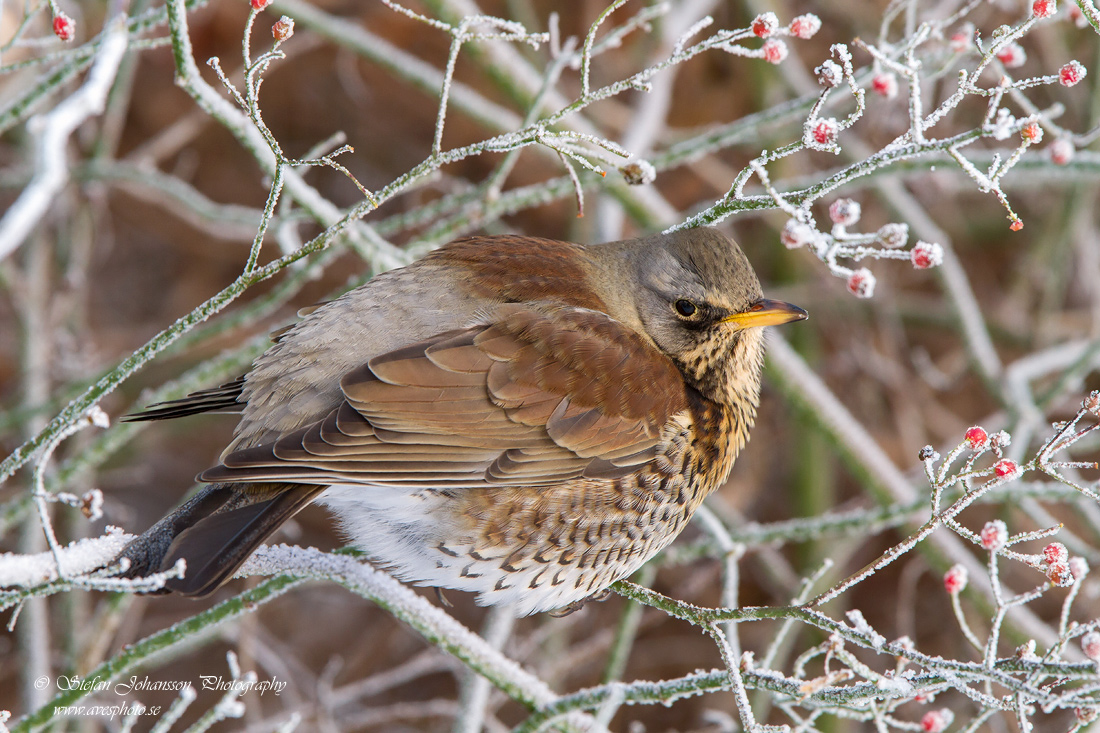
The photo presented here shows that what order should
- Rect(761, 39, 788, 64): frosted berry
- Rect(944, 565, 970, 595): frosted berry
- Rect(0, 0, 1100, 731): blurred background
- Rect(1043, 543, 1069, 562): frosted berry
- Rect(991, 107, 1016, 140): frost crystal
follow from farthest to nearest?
Rect(0, 0, 1100, 731): blurred background, Rect(761, 39, 788, 64): frosted berry, Rect(944, 565, 970, 595): frosted berry, Rect(1043, 543, 1069, 562): frosted berry, Rect(991, 107, 1016, 140): frost crystal

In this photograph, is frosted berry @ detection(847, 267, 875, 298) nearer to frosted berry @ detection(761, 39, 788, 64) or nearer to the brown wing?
frosted berry @ detection(761, 39, 788, 64)

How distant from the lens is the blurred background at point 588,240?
370 centimetres

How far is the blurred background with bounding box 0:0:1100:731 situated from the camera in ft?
12.1

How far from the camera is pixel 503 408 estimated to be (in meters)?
2.43

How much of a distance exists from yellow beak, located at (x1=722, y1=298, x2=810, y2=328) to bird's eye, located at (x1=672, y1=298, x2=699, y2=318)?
9 centimetres

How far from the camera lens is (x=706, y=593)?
15.5 ft

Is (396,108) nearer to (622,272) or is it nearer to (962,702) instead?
(622,272)

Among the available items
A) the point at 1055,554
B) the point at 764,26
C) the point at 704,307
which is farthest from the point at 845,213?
the point at 704,307

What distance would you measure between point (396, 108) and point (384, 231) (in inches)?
98.7

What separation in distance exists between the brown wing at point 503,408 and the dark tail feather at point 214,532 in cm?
13

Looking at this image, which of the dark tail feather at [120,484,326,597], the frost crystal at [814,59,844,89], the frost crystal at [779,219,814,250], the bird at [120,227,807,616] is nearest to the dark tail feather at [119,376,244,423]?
the bird at [120,227,807,616]

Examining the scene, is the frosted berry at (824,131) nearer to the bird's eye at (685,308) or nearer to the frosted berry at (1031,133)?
the frosted berry at (1031,133)

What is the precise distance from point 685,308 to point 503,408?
60cm

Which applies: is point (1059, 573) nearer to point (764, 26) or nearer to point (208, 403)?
point (764, 26)
